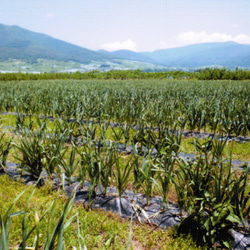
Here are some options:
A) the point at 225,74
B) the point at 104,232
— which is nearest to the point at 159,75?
the point at 225,74

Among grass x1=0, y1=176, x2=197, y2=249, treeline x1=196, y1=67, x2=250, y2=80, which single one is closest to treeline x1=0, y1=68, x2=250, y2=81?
treeline x1=196, y1=67, x2=250, y2=80

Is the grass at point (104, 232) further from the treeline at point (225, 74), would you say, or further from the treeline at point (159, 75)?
the treeline at point (225, 74)

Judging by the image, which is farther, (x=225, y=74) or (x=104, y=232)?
(x=225, y=74)

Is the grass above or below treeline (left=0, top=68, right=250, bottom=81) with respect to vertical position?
above

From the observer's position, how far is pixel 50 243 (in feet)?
5.63

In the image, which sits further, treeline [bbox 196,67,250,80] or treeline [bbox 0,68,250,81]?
treeline [bbox 196,67,250,80]

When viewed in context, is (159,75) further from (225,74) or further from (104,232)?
(104,232)

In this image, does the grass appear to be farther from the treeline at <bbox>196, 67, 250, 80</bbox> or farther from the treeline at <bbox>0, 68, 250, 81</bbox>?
the treeline at <bbox>196, 67, 250, 80</bbox>

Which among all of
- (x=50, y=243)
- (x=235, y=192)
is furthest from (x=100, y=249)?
(x=235, y=192)

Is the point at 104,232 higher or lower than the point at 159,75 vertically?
higher

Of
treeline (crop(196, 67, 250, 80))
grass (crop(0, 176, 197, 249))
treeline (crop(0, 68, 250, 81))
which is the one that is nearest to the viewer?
grass (crop(0, 176, 197, 249))

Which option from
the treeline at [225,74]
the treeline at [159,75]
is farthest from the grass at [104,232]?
the treeline at [225,74]

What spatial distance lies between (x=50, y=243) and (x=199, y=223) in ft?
6.16

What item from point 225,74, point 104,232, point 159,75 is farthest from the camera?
point 159,75
